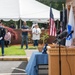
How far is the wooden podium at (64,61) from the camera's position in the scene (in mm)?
9609

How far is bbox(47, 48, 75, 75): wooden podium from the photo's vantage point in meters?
9.61

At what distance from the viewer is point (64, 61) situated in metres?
9.63

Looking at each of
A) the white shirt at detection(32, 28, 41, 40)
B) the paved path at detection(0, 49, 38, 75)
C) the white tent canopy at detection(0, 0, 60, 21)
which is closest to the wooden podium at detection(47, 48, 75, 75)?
the paved path at detection(0, 49, 38, 75)

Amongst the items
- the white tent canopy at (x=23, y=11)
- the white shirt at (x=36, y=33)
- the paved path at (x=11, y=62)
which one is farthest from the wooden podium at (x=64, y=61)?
the white tent canopy at (x=23, y=11)

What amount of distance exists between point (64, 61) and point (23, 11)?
71.4ft

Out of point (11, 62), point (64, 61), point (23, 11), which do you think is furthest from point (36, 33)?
point (64, 61)

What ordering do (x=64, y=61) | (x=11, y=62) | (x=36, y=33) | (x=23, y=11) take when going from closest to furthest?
(x=64, y=61)
(x=11, y=62)
(x=36, y=33)
(x=23, y=11)

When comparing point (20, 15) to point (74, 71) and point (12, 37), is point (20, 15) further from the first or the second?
point (74, 71)

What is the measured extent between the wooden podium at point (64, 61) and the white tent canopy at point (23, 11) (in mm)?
20377

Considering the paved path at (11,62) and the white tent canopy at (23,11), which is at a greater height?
the white tent canopy at (23,11)

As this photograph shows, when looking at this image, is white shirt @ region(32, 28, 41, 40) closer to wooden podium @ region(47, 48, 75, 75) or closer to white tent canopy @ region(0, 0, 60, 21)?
white tent canopy @ region(0, 0, 60, 21)

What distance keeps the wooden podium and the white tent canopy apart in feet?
66.9

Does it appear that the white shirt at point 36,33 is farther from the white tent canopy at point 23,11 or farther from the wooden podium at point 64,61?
the wooden podium at point 64,61

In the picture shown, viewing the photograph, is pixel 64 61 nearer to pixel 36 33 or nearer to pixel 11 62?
pixel 11 62
